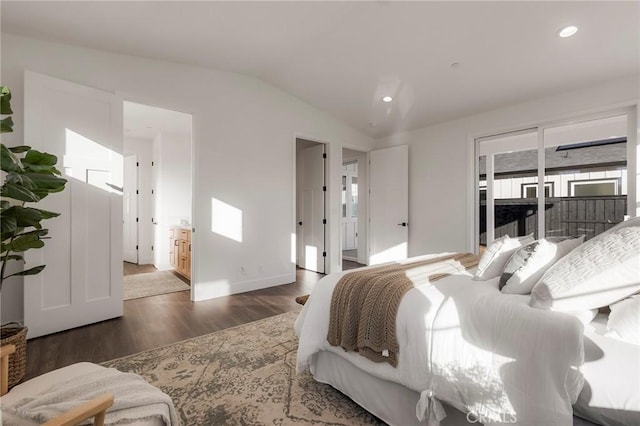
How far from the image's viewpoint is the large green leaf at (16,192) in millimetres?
1847

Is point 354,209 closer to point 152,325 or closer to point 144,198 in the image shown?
point 144,198

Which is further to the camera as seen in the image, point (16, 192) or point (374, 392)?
point (16, 192)

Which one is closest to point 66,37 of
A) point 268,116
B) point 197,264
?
point 268,116

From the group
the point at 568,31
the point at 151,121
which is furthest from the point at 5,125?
the point at 568,31

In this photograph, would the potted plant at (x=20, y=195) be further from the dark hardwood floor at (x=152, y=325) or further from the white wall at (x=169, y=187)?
the white wall at (x=169, y=187)

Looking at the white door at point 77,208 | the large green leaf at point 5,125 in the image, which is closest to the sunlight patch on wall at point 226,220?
the white door at point 77,208

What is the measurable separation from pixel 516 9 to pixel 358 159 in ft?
13.1

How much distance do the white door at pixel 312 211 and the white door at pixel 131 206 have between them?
3.37 meters

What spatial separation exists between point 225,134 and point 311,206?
218 centimetres

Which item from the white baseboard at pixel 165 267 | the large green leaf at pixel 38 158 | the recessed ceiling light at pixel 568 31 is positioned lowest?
the white baseboard at pixel 165 267

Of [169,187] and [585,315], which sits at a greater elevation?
[169,187]

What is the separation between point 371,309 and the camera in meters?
1.69

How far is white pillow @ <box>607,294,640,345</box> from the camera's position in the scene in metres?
1.16

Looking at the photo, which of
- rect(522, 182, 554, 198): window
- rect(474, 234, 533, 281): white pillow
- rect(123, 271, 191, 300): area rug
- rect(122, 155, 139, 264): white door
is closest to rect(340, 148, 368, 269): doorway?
rect(522, 182, 554, 198): window
